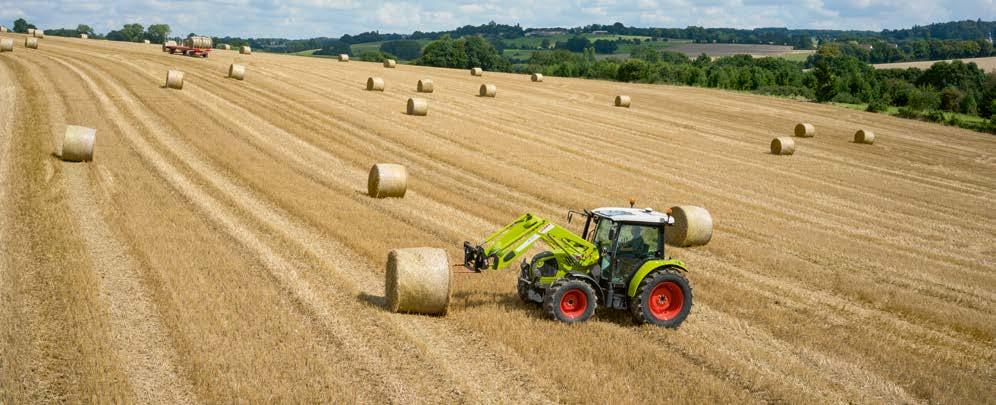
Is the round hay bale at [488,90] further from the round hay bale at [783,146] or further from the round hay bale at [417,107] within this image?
the round hay bale at [783,146]

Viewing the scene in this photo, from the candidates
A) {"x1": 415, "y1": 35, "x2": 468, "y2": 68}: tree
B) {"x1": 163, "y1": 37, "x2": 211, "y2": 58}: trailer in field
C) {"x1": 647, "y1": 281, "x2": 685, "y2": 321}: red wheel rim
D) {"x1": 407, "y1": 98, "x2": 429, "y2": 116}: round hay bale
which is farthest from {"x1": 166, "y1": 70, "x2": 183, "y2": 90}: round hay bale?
{"x1": 415, "y1": 35, "x2": 468, "y2": 68}: tree

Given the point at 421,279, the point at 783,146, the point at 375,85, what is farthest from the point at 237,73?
the point at 421,279

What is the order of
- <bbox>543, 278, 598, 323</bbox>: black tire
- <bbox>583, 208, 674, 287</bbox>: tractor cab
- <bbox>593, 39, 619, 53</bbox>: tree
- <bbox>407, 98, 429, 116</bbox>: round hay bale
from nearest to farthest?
<bbox>543, 278, 598, 323</bbox>: black tire < <bbox>583, 208, 674, 287</bbox>: tractor cab < <bbox>407, 98, 429, 116</bbox>: round hay bale < <bbox>593, 39, 619, 53</bbox>: tree

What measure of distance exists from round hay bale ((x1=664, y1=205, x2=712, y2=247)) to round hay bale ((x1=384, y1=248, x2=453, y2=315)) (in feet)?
21.9

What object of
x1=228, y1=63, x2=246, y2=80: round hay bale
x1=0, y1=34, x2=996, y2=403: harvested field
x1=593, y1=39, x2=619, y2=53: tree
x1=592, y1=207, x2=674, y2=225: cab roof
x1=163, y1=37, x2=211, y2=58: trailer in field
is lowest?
x1=0, y1=34, x2=996, y2=403: harvested field

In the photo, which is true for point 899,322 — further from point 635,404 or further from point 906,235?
point 906,235

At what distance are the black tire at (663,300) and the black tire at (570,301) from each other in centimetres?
60

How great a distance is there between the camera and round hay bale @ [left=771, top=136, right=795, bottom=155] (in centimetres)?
3058

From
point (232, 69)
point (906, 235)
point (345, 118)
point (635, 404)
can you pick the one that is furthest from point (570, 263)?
point (232, 69)

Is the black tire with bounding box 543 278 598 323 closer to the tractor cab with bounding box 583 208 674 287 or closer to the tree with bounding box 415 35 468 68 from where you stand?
the tractor cab with bounding box 583 208 674 287

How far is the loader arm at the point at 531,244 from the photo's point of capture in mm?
10562

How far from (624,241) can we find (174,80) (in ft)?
96.6

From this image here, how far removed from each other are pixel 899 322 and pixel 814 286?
71.0 inches

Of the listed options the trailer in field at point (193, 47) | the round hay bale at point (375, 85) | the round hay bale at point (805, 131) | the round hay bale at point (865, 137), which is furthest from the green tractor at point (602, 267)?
the trailer in field at point (193, 47)
